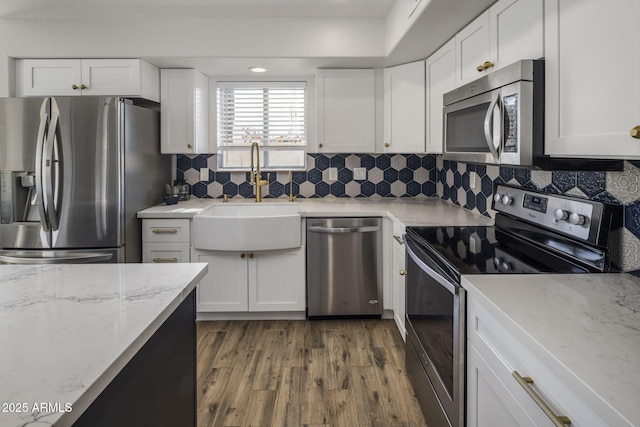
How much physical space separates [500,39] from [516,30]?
0.18m

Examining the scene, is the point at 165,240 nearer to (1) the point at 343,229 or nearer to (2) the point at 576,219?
(1) the point at 343,229

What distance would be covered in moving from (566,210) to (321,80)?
2282 millimetres

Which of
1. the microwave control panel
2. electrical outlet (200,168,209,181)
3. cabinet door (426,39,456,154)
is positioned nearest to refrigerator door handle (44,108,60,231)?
electrical outlet (200,168,209,181)

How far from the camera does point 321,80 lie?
11.8ft

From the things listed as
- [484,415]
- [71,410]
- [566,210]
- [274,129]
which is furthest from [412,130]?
[71,410]

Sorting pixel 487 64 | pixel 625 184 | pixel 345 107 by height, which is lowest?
pixel 625 184

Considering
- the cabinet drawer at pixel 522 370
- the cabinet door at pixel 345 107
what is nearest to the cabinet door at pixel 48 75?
the cabinet door at pixel 345 107

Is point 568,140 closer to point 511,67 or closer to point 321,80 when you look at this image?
point 511,67

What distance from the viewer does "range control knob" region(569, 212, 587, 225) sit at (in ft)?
5.42

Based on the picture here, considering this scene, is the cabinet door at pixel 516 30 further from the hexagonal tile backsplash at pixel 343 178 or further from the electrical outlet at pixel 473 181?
the hexagonal tile backsplash at pixel 343 178

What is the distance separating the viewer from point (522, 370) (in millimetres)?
1079

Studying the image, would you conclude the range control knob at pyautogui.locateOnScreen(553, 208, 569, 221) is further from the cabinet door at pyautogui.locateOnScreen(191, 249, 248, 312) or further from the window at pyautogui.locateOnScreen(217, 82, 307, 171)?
the window at pyautogui.locateOnScreen(217, 82, 307, 171)

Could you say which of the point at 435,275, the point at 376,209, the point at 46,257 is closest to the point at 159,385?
the point at 435,275

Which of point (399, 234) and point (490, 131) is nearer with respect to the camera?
point (490, 131)
